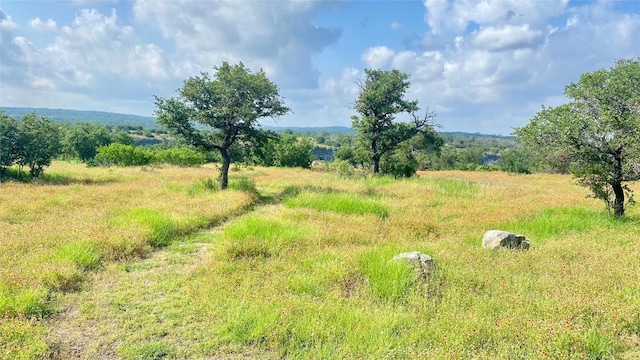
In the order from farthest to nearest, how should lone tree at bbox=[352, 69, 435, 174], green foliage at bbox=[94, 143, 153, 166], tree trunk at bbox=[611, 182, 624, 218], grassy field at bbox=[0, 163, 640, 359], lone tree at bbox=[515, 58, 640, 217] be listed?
green foliage at bbox=[94, 143, 153, 166] < lone tree at bbox=[352, 69, 435, 174] < tree trunk at bbox=[611, 182, 624, 218] < lone tree at bbox=[515, 58, 640, 217] < grassy field at bbox=[0, 163, 640, 359]

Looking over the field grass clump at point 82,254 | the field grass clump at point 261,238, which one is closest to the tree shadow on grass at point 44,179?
the field grass clump at point 82,254

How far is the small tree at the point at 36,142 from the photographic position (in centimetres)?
2277

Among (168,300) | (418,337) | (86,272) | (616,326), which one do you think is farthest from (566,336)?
(86,272)

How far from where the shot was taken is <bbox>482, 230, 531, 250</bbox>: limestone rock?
33.9ft

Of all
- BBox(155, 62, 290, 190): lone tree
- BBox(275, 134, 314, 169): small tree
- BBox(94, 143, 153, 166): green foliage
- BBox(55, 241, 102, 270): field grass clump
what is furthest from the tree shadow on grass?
BBox(275, 134, 314, 169): small tree

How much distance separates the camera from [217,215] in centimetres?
1445

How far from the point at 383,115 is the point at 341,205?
18067 millimetres

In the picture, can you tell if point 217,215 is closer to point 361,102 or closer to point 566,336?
point 566,336

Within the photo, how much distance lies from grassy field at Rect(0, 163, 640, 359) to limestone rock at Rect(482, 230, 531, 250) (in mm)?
417

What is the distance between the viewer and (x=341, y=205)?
16062 mm

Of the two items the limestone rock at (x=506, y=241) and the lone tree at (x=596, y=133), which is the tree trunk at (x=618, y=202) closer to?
the lone tree at (x=596, y=133)

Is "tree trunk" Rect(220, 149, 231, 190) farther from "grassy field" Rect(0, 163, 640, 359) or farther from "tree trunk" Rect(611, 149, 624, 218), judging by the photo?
"tree trunk" Rect(611, 149, 624, 218)

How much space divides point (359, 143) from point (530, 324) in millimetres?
28574

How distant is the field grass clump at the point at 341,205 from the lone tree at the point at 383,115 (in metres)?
16.5
